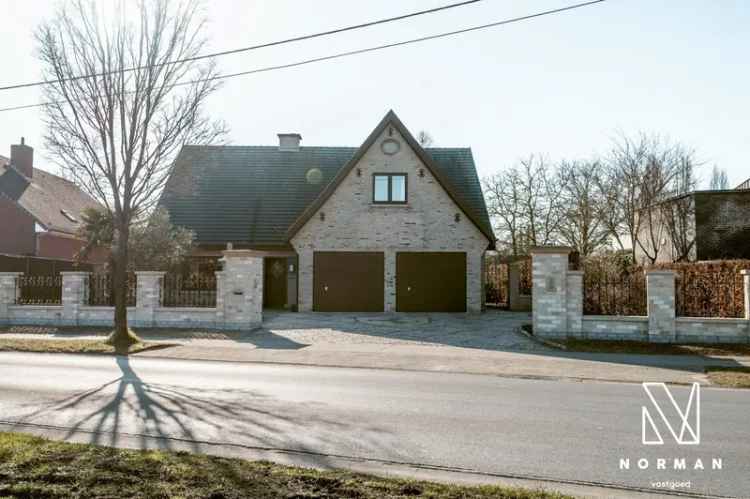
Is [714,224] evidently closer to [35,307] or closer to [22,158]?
[35,307]

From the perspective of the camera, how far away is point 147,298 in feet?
60.0

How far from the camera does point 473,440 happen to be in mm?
6285

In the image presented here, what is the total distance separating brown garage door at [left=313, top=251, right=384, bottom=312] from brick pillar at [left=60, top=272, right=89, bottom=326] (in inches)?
331

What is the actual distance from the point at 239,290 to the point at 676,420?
509 inches

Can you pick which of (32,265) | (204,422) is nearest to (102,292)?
(32,265)

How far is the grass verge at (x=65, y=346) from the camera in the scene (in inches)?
550

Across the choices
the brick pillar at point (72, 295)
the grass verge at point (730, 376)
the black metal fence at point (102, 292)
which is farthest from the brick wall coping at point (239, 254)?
the grass verge at point (730, 376)

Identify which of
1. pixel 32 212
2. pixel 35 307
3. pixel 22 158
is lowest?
pixel 35 307

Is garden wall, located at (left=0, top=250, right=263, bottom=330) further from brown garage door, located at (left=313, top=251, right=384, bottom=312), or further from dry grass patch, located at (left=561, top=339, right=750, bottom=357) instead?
dry grass patch, located at (left=561, top=339, right=750, bottom=357)

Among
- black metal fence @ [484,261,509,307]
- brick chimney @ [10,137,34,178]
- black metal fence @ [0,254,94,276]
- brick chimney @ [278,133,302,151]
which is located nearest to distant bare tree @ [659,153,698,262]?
black metal fence @ [484,261,509,307]

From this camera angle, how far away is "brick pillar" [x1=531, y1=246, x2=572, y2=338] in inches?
609

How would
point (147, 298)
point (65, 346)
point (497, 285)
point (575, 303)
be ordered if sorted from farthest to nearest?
point (497, 285) < point (147, 298) < point (575, 303) < point (65, 346)

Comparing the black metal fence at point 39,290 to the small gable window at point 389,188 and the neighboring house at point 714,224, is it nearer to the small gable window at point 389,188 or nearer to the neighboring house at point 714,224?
the small gable window at point 389,188

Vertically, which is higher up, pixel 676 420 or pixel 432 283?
pixel 432 283
